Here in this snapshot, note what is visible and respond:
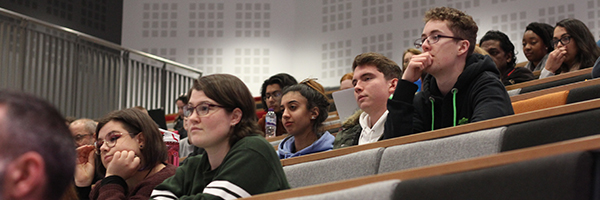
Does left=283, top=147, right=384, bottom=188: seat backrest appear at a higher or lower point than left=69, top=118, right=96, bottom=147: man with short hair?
higher

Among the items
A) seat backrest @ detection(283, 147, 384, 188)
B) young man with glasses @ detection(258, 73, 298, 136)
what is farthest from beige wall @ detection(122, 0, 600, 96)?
seat backrest @ detection(283, 147, 384, 188)

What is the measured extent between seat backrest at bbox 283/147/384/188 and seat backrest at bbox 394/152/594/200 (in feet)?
2.46

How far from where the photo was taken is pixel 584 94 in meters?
2.09

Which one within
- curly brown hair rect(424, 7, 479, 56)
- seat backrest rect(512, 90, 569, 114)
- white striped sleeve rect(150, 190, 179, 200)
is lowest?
white striped sleeve rect(150, 190, 179, 200)

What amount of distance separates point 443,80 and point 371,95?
422mm

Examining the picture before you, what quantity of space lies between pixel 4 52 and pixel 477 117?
3.98 m

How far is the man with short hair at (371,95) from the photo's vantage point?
2.47 meters

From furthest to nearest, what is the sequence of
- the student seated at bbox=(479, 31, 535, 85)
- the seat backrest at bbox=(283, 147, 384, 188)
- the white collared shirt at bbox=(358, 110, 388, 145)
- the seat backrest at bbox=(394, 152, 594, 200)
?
the student seated at bbox=(479, 31, 535, 85), the white collared shirt at bbox=(358, 110, 388, 145), the seat backrest at bbox=(283, 147, 384, 188), the seat backrest at bbox=(394, 152, 594, 200)

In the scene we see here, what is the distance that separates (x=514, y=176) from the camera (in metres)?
0.86

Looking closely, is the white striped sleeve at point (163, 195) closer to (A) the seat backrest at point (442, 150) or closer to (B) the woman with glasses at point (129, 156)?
(B) the woman with glasses at point (129, 156)

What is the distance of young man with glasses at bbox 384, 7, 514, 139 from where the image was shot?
81.7 inches

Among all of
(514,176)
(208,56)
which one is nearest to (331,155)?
(514,176)

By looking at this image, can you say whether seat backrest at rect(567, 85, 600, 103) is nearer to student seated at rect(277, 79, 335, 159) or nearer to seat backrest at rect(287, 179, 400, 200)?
student seated at rect(277, 79, 335, 159)

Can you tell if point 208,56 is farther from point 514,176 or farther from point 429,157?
point 514,176
